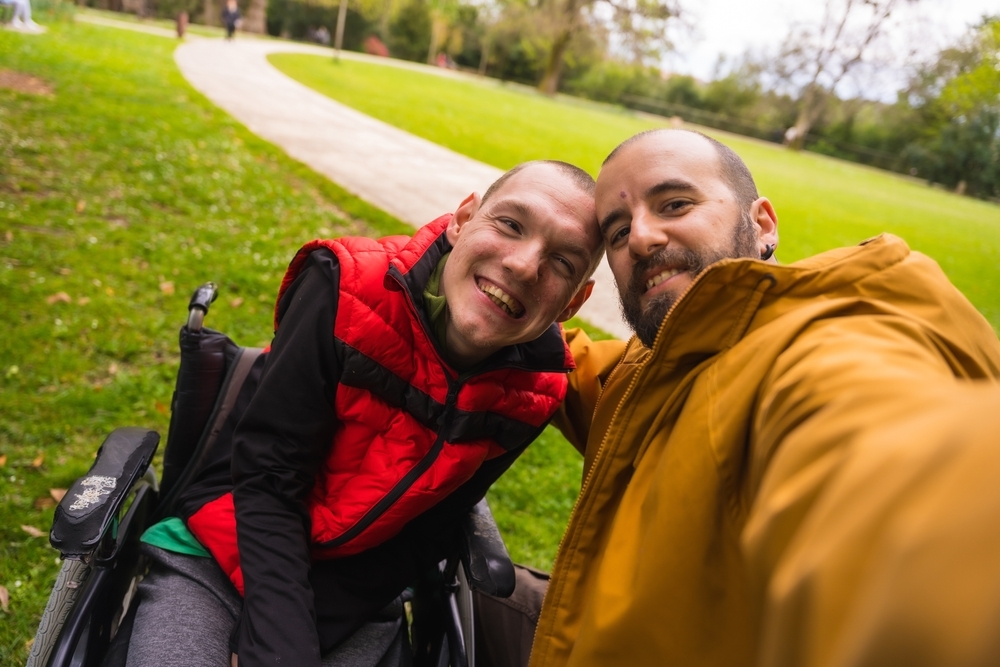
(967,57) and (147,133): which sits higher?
(967,57)

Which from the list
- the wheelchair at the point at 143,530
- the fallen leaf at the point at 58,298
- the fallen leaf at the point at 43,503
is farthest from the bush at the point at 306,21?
the wheelchair at the point at 143,530

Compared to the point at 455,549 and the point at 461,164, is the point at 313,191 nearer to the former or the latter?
the point at 461,164

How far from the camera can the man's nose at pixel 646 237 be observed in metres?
1.44

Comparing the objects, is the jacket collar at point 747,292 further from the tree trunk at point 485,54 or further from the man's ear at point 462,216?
the tree trunk at point 485,54

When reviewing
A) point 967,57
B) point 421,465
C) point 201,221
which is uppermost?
point 967,57

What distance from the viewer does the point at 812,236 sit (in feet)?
38.1

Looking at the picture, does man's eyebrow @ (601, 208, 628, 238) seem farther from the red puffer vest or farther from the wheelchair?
the wheelchair

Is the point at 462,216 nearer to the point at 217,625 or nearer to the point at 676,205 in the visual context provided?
the point at 676,205

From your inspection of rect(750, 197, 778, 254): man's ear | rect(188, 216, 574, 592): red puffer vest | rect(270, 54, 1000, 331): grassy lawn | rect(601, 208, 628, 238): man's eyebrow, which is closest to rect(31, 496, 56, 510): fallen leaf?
rect(188, 216, 574, 592): red puffer vest

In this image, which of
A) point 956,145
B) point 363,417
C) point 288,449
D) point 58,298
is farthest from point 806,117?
point 288,449

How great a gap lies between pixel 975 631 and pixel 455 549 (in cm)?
164

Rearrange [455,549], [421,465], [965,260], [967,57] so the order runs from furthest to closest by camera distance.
Result: [967,57] < [965,260] < [455,549] < [421,465]

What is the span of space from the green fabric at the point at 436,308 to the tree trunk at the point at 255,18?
39.2 meters

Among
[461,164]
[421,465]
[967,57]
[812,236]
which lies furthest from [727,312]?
[967,57]
